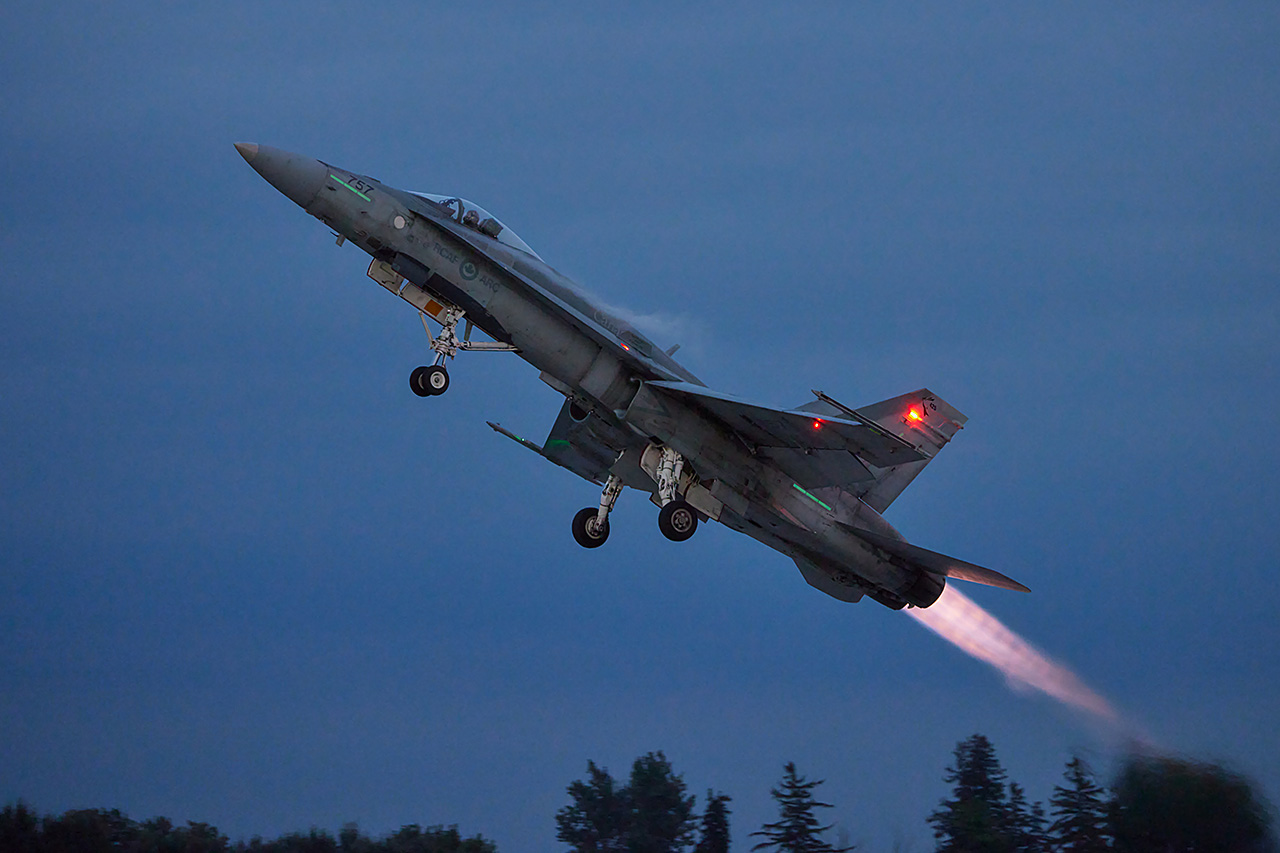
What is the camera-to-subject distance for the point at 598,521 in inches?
1075

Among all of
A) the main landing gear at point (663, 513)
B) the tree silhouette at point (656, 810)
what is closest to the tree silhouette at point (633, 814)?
the tree silhouette at point (656, 810)

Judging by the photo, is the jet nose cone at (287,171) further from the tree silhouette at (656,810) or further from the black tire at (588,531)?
the tree silhouette at (656,810)

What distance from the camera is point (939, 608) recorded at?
29.5 metres

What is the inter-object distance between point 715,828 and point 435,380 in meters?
12.8

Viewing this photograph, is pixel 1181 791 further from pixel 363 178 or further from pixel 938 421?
pixel 363 178

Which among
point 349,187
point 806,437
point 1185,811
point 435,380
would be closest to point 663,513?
point 806,437

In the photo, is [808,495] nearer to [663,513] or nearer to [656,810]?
[663,513]

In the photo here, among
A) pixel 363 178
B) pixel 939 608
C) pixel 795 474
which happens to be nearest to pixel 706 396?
pixel 795 474

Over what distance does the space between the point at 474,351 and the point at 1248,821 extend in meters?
15.0

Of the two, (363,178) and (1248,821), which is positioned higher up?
(363,178)

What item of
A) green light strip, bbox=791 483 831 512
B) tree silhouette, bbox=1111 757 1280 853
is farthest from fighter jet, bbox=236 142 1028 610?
tree silhouette, bbox=1111 757 1280 853

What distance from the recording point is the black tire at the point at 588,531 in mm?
27328

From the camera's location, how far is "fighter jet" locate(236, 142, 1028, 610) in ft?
76.7

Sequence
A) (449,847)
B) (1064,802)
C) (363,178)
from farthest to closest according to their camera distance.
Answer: (449,847) < (1064,802) < (363,178)
